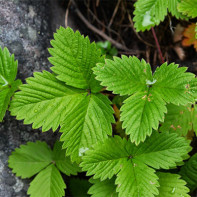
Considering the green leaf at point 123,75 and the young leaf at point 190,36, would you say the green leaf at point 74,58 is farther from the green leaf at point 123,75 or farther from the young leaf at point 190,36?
the young leaf at point 190,36

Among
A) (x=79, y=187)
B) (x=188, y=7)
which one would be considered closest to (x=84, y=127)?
(x=79, y=187)

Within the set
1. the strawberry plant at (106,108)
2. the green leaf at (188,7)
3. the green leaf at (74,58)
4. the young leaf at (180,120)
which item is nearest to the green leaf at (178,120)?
the young leaf at (180,120)

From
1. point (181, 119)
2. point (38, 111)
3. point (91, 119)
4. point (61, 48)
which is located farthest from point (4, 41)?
point (181, 119)

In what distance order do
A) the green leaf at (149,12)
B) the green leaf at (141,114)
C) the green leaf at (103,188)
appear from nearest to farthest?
the green leaf at (141,114) → the green leaf at (103,188) → the green leaf at (149,12)

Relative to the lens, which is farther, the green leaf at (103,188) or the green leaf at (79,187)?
the green leaf at (79,187)

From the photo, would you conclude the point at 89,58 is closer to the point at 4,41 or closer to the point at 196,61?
the point at 4,41

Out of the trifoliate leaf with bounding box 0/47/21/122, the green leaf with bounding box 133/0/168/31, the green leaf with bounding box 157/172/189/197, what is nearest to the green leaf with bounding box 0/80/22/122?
the trifoliate leaf with bounding box 0/47/21/122

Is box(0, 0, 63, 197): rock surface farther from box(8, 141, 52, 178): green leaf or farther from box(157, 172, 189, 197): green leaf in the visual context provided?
box(157, 172, 189, 197): green leaf
